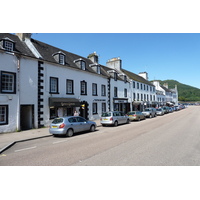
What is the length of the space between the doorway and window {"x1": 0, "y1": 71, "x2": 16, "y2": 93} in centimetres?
218

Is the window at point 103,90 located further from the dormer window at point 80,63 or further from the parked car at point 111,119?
the parked car at point 111,119

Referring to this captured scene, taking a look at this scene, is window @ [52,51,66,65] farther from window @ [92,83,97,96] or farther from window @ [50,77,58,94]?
window @ [92,83,97,96]

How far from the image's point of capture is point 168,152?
19.5ft

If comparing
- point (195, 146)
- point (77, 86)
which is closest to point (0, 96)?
point (77, 86)

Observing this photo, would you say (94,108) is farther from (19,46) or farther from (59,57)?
(19,46)

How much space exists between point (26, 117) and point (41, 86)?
3.40 meters

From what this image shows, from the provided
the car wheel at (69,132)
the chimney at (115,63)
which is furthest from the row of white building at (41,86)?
the chimney at (115,63)

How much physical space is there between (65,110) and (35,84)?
4403mm

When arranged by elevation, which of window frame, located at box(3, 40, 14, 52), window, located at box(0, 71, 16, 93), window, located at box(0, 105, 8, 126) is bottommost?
window, located at box(0, 105, 8, 126)

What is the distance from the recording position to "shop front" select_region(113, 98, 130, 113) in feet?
79.2

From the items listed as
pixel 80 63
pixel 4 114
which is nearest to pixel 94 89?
pixel 80 63

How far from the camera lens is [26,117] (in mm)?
13609

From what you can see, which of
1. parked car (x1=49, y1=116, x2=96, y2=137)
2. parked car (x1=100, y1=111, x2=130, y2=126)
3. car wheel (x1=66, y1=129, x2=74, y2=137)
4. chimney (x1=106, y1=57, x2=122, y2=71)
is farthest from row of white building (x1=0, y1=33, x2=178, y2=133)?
chimney (x1=106, y1=57, x2=122, y2=71)

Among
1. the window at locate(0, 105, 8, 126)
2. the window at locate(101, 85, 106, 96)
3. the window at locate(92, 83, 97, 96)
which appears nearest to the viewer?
the window at locate(0, 105, 8, 126)
